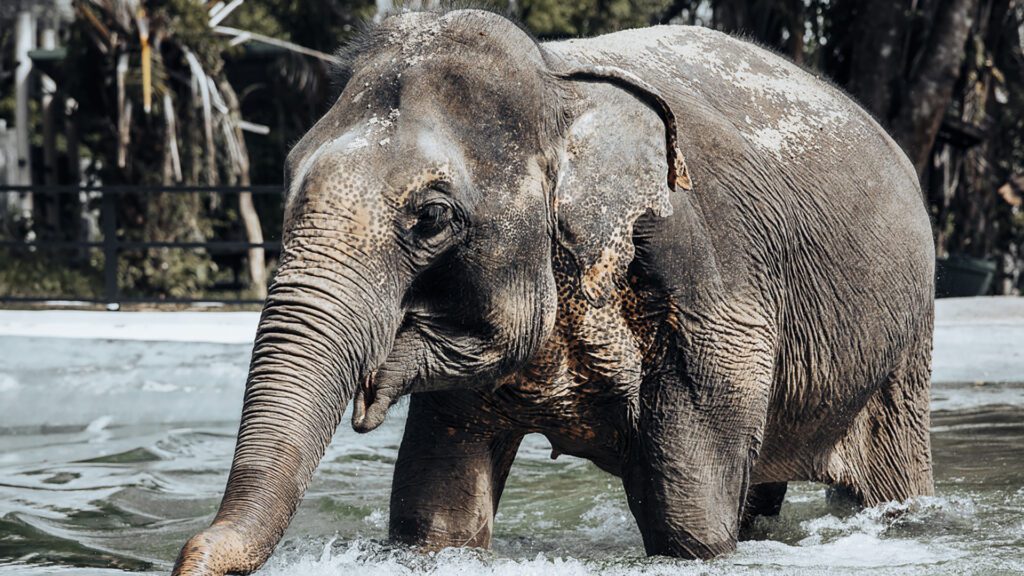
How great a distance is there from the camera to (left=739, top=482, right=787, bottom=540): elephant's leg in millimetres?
5984

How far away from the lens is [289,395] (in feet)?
10.5

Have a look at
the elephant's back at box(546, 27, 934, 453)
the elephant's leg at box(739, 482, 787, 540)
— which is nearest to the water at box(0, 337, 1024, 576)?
the elephant's leg at box(739, 482, 787, 540)

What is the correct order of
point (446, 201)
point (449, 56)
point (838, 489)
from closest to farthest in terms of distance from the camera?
point (446, 201) → point (449, 56) → point (838, 489)

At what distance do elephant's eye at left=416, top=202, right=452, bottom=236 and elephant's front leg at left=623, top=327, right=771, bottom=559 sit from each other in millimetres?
985

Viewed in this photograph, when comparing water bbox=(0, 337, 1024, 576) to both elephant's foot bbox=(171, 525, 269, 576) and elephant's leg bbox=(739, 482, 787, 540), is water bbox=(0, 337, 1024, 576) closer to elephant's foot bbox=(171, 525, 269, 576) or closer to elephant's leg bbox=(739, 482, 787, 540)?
elephant's leg bbox=(739, 482, 787, 540)

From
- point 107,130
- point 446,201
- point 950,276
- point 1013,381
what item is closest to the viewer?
point 446,201

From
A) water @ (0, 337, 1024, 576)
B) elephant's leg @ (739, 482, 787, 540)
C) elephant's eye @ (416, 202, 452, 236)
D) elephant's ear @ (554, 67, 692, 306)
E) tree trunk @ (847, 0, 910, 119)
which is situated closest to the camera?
elephant's eye @ (416, 202, 452, 236)

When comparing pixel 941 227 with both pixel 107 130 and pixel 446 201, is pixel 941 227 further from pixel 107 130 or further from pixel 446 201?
pixel 446 201

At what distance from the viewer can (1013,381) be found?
1056cm

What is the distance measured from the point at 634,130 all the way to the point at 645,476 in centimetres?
105

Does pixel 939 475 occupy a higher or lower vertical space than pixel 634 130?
lower

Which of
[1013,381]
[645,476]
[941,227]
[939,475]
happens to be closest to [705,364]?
[645,476]

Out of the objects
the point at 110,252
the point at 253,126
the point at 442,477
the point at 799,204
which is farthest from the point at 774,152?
the point at 253,126

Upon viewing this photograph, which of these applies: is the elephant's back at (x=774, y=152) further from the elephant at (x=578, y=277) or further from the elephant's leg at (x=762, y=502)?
the elephant's leg at (x=762, y=502)
